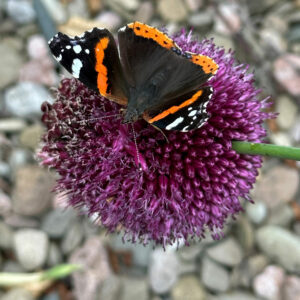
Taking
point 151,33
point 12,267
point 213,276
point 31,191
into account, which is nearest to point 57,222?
point 31,191

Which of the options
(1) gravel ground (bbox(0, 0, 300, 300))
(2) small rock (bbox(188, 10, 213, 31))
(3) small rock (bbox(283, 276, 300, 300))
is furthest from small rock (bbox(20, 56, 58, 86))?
(3) small rock (bbox(283, 276, 300, 300))

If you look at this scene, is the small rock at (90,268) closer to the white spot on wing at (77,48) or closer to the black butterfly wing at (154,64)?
the black butterfly wing at (154,64)

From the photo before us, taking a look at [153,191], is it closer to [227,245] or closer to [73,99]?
[73,99]

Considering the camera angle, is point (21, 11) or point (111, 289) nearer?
point (111, 289)

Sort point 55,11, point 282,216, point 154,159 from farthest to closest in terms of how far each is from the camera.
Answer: point 55,11, point 282,216, point 154,159

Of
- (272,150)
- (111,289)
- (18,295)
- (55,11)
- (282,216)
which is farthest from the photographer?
(55,11)

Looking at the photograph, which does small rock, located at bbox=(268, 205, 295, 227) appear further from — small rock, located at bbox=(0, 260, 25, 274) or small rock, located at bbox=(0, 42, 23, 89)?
small rock, located at bbox=(0, 42, 23, 89)

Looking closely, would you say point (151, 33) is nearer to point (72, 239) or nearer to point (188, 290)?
point (72, 239)
